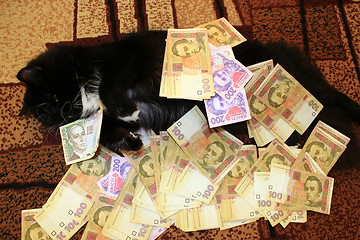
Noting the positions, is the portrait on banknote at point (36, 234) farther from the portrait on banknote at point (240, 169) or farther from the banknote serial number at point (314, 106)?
the banknote serial number at point (314, 106)

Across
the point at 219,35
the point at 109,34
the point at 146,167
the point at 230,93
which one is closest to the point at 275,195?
the point at 230,93

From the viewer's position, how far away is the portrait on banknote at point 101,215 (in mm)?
1383

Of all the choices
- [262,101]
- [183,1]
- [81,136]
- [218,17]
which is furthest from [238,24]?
[81,136]

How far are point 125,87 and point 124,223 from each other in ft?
2.10

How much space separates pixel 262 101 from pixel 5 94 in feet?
4.29

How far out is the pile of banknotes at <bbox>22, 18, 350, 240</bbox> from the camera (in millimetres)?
1344

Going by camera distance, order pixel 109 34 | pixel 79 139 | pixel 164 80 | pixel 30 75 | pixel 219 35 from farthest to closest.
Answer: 1. pixel 109 34
2. pixel 219 35
3. pixel 79 139
4. pixel 164 80
5. pixel 30 75

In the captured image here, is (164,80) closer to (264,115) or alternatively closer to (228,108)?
(228,108)

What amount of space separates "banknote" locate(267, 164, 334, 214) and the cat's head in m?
0.95

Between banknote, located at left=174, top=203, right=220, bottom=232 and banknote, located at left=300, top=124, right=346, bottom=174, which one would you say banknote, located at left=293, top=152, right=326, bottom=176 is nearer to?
banknote, located at left=300, top=124, right=346, bottom=174

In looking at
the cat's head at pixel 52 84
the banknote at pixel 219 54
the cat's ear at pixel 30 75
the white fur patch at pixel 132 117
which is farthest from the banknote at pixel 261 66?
the cat's ear at pixel 30 75

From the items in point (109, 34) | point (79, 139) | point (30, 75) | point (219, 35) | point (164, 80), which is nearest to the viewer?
point (30, 75)

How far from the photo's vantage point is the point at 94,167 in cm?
144

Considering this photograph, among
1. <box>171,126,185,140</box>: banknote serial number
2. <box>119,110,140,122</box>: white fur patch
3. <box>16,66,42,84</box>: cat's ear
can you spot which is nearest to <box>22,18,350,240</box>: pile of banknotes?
<box>171,126,185,140</box>: banknote serial number
